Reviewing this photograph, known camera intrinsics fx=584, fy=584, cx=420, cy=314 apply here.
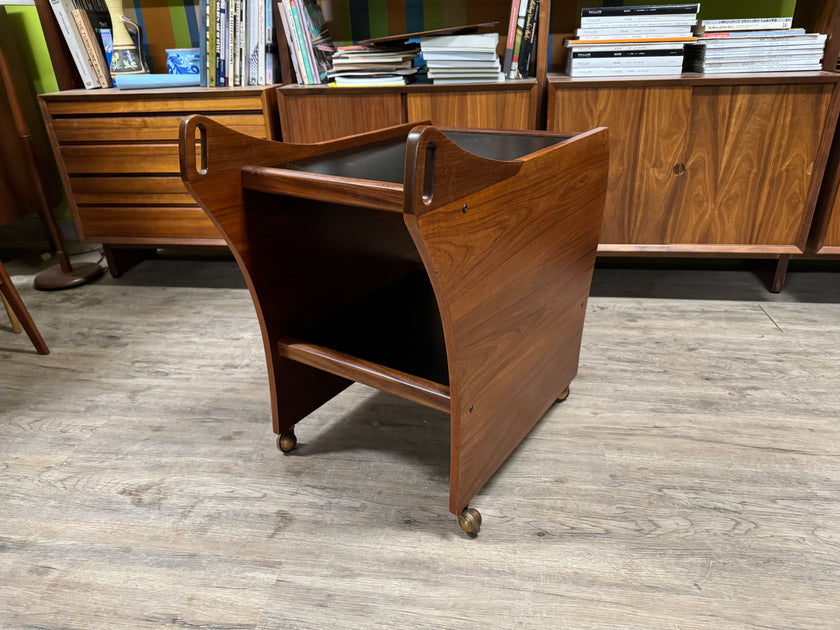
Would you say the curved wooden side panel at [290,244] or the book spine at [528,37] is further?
the book spine at [528,37]

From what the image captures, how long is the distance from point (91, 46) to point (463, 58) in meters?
1.43

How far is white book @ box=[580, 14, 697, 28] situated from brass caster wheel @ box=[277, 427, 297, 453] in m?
1.50

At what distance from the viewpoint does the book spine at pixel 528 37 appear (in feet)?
6.04

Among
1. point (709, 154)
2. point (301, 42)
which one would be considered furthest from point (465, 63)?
point (709, 154)

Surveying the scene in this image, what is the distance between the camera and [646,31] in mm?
1778

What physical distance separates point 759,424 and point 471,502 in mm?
738

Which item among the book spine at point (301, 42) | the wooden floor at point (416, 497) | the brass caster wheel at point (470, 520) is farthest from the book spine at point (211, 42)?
the brass caster wheel at point (470, 520)

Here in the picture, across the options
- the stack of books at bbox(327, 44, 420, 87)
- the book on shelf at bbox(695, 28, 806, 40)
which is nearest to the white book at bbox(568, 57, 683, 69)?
the book on shelf at bbox(695, 28, 806, 40)

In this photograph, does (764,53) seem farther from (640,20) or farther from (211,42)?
(211,42)

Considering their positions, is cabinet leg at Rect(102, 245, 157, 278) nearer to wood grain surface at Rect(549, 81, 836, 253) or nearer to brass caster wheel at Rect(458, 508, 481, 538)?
wood grain surface at Rect(549, 81, 836, 253)

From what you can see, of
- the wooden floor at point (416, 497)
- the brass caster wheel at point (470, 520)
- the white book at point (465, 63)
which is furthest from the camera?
the white book at point (465, 63)

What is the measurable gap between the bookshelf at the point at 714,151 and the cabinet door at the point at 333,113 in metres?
0.52

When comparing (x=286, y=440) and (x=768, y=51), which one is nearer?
(x=286, y=440)

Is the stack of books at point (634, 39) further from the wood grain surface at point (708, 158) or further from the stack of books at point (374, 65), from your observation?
the stack of books at point (374, 65)
